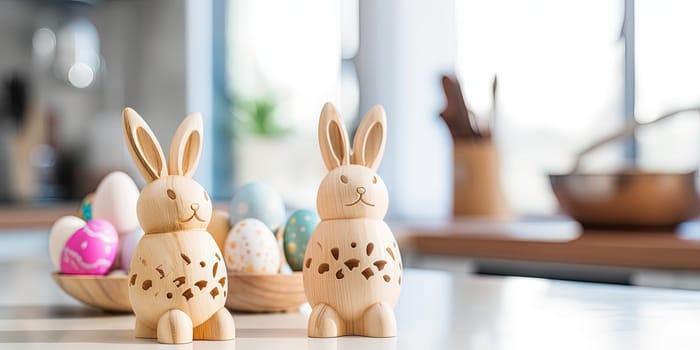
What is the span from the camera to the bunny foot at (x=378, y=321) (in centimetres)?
73

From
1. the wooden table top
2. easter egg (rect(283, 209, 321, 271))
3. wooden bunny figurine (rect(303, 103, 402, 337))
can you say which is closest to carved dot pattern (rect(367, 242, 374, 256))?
wooden bunny figurine (rect(303, 103, 402, 337))

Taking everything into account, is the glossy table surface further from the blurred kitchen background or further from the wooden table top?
the blurred kitchen background

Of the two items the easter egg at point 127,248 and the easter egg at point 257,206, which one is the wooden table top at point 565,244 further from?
the easter egg at point 127,248

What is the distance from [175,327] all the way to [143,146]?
16 centimetres

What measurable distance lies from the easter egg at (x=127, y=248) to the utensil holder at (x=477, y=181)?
58.3 inches

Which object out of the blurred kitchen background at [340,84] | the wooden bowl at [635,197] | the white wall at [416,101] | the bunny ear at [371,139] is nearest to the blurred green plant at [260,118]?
the blurred kitchen background at [340,84]

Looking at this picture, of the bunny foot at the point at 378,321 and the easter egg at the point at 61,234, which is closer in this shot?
the bunny foot at the point at 378,321

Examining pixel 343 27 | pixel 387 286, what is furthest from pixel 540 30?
pixel 387 286

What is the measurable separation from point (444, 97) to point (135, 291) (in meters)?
1.96

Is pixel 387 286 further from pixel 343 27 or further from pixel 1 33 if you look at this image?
pixel 1 33

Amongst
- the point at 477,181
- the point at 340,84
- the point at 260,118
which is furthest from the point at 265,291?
the point at 260,118

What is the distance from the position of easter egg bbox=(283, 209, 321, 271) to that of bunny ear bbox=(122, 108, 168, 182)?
25 cm

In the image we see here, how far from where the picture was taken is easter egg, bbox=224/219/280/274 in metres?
0.89

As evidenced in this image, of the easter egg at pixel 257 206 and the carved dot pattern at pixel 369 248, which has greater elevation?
the easter egg at pixel 257 206
